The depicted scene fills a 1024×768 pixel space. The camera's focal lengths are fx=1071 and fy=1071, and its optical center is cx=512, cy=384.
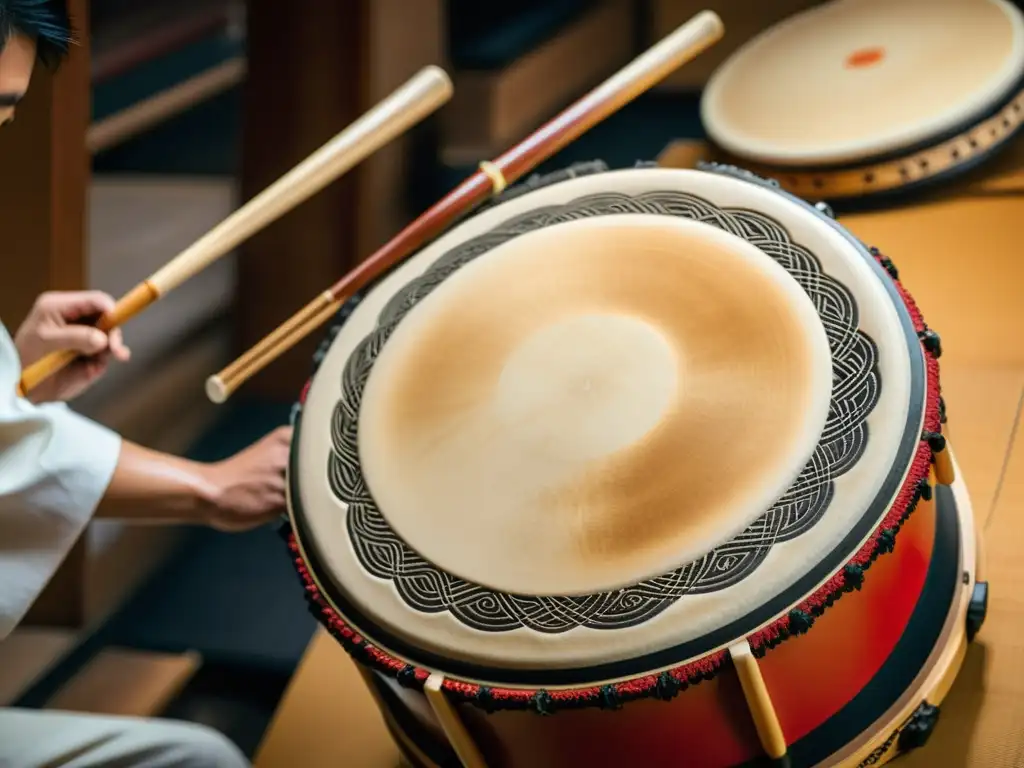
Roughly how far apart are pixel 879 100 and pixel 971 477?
0.97 m

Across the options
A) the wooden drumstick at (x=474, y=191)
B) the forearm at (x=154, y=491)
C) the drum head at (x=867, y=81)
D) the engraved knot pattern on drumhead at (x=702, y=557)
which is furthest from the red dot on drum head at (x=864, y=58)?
the forearm at (x=154, y=491)

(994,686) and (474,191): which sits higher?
(474,191)

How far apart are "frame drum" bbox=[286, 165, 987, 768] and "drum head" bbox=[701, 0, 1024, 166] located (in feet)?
3.45

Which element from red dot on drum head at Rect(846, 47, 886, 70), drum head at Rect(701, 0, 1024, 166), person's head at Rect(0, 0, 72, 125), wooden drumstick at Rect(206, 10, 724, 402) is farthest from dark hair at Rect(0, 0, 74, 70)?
red dot on drum head at Rect(846, 47, 886, 70)

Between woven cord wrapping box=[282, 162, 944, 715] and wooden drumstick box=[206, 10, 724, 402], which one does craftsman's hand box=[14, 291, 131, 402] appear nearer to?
wooden drumstick box=[206, 10, 724, 402]

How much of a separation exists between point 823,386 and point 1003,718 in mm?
492

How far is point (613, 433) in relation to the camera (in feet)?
3.44

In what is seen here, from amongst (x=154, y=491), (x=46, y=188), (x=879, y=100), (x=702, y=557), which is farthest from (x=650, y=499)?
(x=879, y=100)

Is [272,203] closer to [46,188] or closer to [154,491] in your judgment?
[154,491]

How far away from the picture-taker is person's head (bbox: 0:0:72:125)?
1.04 metres

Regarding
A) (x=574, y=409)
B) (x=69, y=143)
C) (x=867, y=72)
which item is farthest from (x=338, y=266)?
(x=574, y=409)

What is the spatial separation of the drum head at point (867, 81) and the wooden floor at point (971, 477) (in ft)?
0.56

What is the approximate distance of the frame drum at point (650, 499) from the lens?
3.07ft

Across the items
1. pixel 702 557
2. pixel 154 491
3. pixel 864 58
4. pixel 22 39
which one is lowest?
pixel 154 491
